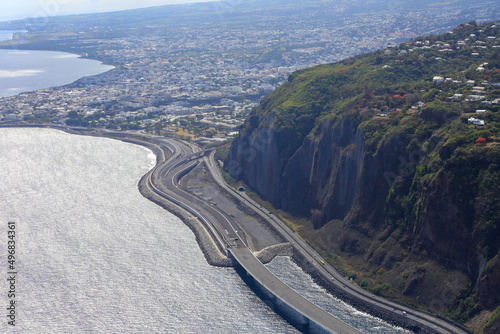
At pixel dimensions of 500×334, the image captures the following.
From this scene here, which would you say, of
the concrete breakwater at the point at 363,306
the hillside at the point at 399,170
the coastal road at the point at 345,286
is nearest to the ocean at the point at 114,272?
the concrete breakwater at the point at 363,306

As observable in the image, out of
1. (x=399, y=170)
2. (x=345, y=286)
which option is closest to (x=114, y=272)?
(x=345, y=286)

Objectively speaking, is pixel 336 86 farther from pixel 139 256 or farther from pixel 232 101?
pixel 232 101

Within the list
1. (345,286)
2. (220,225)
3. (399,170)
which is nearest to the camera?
(345,286)

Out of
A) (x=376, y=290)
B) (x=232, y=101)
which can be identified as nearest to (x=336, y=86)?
(x=376, y=290)

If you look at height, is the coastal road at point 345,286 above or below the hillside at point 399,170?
below

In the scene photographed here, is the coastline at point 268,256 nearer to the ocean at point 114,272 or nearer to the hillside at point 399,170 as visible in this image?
the ocean at point 114,272

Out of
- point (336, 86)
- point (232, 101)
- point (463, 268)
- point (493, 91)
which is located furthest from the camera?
point (232, 101)

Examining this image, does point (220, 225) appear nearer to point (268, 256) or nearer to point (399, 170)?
point (268, 256)
